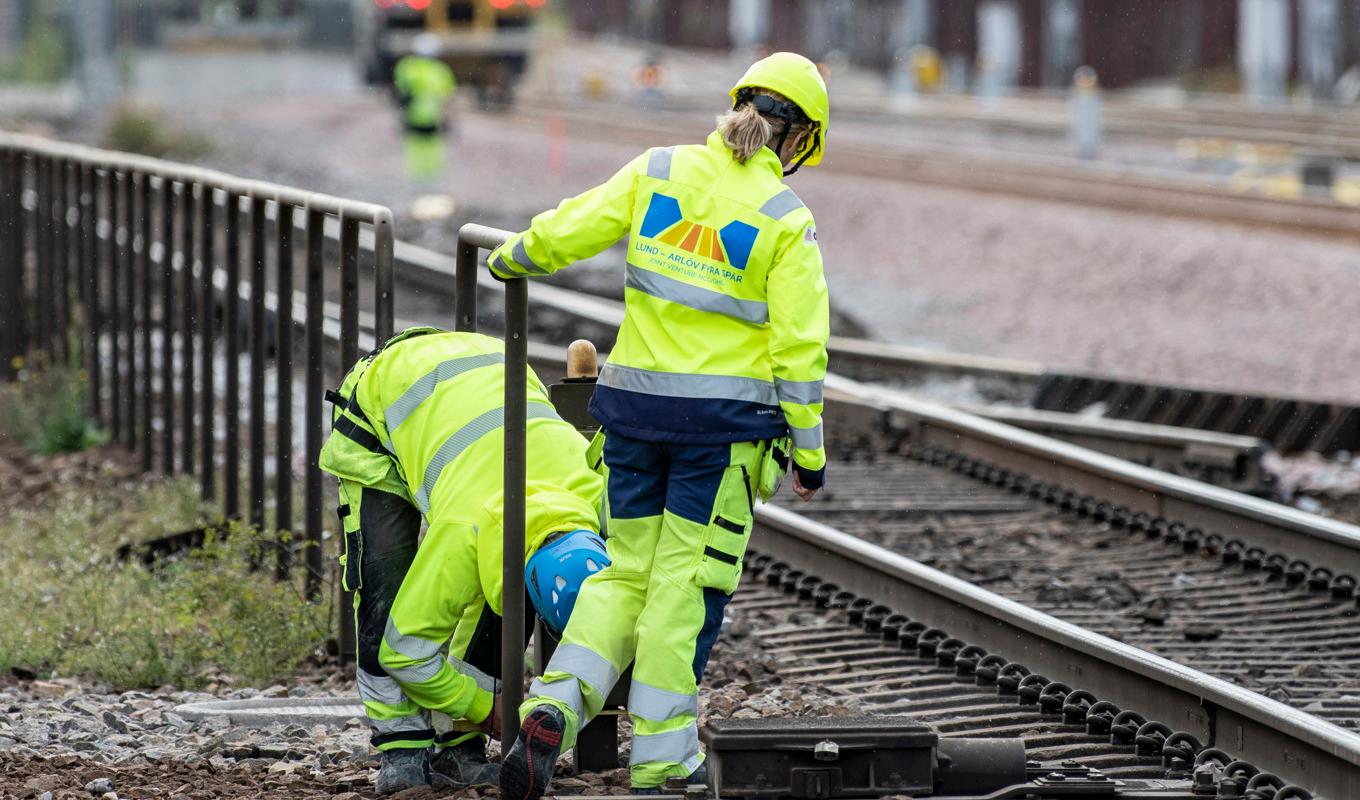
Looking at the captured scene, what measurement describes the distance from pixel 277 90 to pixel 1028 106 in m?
17.6

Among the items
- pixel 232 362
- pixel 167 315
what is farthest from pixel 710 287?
pixel 167 315

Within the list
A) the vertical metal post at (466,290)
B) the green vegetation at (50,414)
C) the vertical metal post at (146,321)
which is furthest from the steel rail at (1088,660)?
the green vegetation at (50,414)

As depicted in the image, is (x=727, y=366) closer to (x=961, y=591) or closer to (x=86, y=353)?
(x=961, y=591)

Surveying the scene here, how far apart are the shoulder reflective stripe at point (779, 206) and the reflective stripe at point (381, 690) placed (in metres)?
1.50

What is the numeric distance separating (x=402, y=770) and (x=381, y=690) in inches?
8.2

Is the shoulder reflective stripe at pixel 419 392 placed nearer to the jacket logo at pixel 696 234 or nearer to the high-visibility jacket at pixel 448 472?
the high-visibility jacket at pixel 448 472

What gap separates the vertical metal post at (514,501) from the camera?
4570 mm

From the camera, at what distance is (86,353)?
10.7 meters

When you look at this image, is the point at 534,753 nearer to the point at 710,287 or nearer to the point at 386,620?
the point at 386,620

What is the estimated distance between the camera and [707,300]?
4441 millimetres

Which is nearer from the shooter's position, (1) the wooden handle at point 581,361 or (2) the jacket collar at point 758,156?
(2) the jacket collar at point 758,156

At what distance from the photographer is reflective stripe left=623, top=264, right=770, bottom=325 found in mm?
4438

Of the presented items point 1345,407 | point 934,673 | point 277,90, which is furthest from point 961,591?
point 277,90

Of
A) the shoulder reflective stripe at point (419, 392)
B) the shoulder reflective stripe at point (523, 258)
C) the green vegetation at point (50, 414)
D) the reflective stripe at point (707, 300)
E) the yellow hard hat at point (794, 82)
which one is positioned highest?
the yellow hard hat at point (794, 82)
